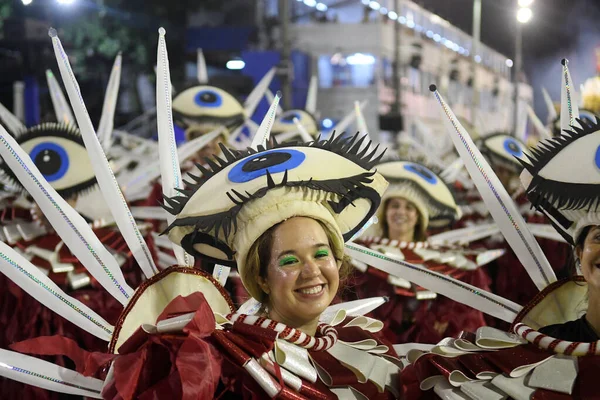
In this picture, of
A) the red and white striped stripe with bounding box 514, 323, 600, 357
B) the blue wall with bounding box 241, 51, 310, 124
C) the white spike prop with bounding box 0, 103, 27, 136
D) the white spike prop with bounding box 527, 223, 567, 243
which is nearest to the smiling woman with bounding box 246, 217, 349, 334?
the red and white striped stripe with bounding box 514, 323, 600, 357

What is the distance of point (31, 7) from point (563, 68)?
35.3 ft

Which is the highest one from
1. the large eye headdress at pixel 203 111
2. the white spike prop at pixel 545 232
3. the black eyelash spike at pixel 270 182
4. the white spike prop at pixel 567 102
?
the large eye headdress at pixel 203 111

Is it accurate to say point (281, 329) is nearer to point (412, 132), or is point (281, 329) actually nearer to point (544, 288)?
point (544, 288)

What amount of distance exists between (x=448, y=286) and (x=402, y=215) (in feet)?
7.13

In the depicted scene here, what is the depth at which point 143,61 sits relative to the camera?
22.7 m

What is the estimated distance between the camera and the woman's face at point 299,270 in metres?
2.79

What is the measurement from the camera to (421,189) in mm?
5469

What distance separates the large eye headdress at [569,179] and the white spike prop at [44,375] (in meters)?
1.49

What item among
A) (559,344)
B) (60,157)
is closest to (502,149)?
(60,157)

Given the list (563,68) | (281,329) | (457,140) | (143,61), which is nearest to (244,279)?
(281,329)

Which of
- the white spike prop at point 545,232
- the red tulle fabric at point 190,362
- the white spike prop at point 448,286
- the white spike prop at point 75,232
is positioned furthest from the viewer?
the white spike prop at point 545,232

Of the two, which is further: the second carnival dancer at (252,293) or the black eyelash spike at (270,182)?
the black eyelash spike at (270,182)

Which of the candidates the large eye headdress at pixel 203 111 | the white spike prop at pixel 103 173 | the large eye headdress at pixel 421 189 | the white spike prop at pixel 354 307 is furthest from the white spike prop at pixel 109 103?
the white spike prop at pixel 354 307

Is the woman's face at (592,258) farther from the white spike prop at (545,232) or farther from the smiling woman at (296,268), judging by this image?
the white spike prop at (545,232)
